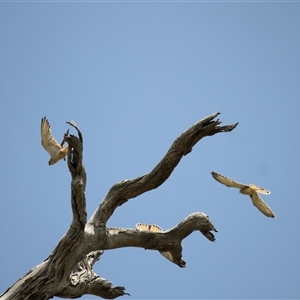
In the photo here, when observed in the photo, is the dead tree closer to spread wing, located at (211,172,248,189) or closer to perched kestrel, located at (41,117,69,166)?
spread wing, located at (211,172,248,189)

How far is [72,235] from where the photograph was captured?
904cm

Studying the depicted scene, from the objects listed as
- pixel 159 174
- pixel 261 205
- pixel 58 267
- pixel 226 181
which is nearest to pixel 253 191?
pixel 261 205

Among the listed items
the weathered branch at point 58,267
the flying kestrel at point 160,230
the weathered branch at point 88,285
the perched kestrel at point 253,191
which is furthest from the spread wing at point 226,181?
the weathered branch at point 88,285

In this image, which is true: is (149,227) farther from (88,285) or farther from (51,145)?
(51,145)

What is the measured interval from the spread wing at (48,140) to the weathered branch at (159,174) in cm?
123

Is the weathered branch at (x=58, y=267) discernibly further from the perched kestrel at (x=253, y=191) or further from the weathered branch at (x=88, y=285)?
the perched kestrel at (x=253, y=191)

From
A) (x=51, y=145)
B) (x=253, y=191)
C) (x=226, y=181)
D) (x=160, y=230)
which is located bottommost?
(x=160, y=230)

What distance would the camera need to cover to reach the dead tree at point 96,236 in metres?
8.88

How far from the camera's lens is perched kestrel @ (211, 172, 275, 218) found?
9.60 metres

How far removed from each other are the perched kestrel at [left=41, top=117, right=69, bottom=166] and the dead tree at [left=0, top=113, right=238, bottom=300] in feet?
3.68

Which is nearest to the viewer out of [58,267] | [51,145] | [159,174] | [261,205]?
[58,267]

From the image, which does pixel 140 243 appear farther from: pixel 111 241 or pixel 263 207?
pixel 263 207

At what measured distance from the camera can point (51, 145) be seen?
32.9 feet

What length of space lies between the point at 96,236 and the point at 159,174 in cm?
140
